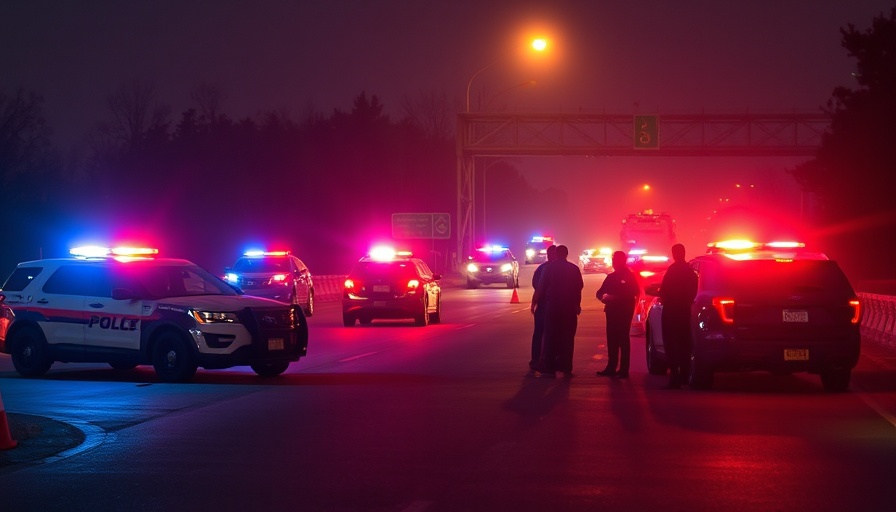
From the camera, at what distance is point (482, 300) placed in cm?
4753

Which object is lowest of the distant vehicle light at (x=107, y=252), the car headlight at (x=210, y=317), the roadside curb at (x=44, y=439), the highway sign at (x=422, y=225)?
the roadside curb at (x=44, y=439)

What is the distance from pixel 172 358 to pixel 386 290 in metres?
12.9

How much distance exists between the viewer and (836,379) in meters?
16.1

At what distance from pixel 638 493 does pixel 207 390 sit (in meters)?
8.61

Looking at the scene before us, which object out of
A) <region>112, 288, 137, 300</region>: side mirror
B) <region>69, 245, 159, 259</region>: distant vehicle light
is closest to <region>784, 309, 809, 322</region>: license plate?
<region>112, 288, 137, 300</region>: side mirror

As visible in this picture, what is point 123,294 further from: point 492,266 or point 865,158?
point 865,158

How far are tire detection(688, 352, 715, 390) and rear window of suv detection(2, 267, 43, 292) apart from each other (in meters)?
9.41

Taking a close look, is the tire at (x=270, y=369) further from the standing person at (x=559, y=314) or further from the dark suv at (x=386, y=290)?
the dark suv at (x=386, y=290)

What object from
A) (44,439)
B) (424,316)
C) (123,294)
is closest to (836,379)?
(123,294)

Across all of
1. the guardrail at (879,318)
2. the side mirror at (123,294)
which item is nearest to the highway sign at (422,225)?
the guardrail at (879,318)

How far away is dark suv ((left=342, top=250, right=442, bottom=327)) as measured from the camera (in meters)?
30.0

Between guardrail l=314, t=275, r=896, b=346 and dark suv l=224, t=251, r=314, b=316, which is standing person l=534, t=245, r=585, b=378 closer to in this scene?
guardrail l=314, t=275, r=896, b=346

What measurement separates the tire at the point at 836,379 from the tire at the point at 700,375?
1388mm

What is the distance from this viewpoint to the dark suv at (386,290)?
3003 centimetres
